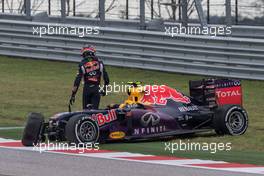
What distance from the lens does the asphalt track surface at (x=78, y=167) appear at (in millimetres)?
11664

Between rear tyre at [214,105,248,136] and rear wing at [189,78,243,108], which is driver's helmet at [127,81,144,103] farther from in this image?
rear tyre at [214,105,248,136]

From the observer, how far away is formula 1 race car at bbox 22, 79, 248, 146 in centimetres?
1459

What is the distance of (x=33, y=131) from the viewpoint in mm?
14547

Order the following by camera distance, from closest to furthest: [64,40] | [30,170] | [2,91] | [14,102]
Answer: [30,170], [14,102], [2,91], [64,40]

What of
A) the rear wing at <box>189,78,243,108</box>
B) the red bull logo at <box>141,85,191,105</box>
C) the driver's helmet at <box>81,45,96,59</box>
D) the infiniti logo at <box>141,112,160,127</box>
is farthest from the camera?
the driver's helmet at <box>81,45,96,59</box>

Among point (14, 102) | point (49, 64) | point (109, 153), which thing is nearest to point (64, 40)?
point (49, 64)

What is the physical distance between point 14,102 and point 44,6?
9.54 meters

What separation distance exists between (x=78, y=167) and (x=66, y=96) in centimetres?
992

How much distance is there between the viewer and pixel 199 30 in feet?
85.3

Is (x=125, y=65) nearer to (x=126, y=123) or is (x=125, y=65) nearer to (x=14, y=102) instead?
(x=14, y=102)

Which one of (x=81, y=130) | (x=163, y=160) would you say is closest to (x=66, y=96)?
(x=81, y=130)

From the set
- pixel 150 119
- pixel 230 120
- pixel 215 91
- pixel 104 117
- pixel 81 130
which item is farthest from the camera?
pixel 215 91

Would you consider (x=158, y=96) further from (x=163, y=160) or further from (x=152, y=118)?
(x=163, y=160)

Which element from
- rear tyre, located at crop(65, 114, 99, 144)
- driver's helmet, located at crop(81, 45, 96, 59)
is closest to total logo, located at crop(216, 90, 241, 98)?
driver's helmet, located at crop(81, 45, 96, 59)
